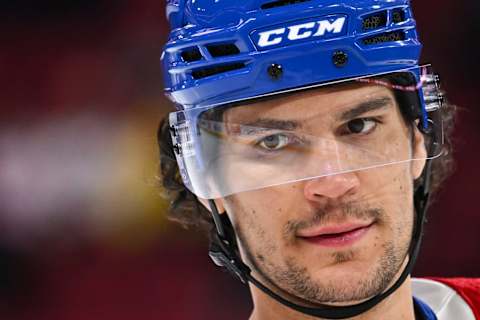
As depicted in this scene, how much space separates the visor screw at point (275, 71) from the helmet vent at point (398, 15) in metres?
0.39

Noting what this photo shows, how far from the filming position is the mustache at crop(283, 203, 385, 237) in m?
2.28

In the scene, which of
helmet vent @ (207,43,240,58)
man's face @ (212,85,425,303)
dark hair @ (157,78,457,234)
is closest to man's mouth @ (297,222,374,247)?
man's face @ (212,85,425,303)

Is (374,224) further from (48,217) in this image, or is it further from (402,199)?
(48,217)

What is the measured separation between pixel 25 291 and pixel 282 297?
173cm

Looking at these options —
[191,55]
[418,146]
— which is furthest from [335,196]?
[191,55]

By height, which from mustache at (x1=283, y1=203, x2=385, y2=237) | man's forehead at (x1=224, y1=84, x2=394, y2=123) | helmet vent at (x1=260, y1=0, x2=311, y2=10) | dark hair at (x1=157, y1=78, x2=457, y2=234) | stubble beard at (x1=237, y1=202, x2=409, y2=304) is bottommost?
dark hair at (x1=157, y1=78, x2=457, y2=234)

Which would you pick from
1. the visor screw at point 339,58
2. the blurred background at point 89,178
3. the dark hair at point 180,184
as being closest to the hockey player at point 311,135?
the visor screw at point 339,58

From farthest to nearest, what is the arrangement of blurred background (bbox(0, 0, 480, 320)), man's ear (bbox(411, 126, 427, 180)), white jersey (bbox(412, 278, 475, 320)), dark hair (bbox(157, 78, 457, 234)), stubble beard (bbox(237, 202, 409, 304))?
blurred background (bbox(0, 0, 480, 320)), dark hair (bbox(157, 78, 457, 234)), white jersey (bbox(412, 278, 475, 320)), man's ear (bbox(411, 126, 427, 180)), stubble beard (bbox(237, 202, 409, 304))

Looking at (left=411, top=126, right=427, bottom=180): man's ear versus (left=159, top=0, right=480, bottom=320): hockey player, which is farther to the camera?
(left=411, top=126, right=427, bottom=180): man's ear

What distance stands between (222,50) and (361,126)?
429 millimetres

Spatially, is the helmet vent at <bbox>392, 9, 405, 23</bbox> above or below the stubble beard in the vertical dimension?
above

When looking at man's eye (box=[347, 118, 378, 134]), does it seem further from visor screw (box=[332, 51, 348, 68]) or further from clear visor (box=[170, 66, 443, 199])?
visor screw (box=[332, 51, 348, 68])

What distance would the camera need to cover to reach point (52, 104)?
155 inches

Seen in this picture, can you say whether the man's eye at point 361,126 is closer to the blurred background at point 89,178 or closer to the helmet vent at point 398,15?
the helmet vent at point 398,15
